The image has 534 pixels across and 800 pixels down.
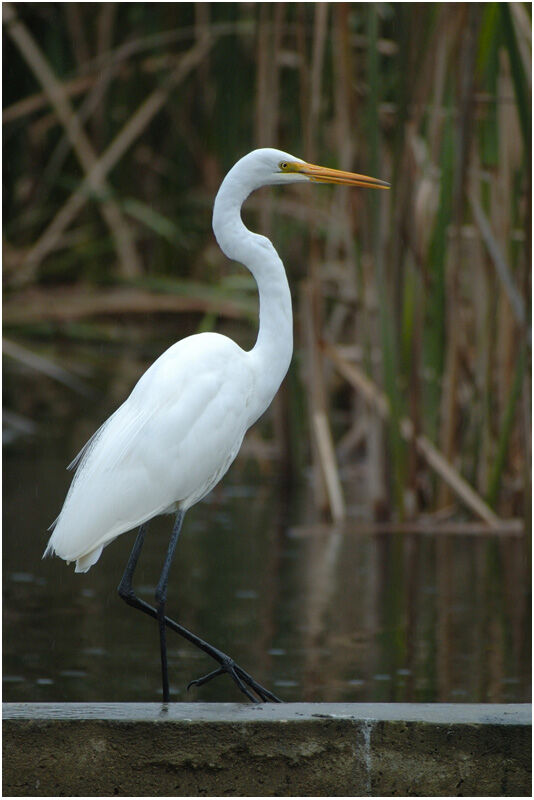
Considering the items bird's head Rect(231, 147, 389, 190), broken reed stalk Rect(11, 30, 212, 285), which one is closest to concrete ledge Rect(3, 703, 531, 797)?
bird's head Rect(231, 147, 389, 190)

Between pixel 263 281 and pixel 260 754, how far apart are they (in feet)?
→ 4.54

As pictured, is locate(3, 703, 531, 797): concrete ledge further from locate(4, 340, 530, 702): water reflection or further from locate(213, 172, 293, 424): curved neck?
locate(4, 340, 530, 702): water reflection

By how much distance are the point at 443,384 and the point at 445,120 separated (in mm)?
1409

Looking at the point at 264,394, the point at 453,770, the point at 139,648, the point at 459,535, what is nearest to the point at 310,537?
the point at 459,535

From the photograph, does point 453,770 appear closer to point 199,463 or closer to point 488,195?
point 199,463

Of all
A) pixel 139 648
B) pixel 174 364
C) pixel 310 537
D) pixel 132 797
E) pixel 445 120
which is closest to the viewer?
pixel 132 797

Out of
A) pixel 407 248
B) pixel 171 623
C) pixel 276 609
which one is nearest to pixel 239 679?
pixel 171 623

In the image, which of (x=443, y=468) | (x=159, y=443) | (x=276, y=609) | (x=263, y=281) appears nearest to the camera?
(x=159, y=443)

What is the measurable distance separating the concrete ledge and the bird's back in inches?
25.5

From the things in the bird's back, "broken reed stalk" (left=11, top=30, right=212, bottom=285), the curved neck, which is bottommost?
the bird's back

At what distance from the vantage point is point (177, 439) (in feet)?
12.8

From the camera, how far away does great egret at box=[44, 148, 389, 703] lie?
3791 mm

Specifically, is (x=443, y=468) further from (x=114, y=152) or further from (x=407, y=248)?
(x=114, y=152)

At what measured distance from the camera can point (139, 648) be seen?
18.4 feet
